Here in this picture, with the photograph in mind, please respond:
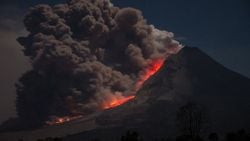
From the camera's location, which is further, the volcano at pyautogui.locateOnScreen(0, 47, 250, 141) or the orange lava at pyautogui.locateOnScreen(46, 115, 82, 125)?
the orange lava at pyautogui.locateOnScreen(46, 115, 82, 125)

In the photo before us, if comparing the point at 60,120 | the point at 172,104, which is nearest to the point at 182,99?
the point at 172,104

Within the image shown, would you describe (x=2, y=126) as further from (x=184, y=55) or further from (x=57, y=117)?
(x=184, y=55)

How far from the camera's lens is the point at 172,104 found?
147m

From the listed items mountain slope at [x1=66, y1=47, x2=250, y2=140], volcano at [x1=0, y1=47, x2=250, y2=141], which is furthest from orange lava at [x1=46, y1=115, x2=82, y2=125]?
mountain slope at [x1=66, y1=47, x2=250, y2=140]

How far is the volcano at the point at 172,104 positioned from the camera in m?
131

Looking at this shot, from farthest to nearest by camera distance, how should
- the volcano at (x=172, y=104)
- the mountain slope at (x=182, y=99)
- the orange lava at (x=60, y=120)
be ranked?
the orange lava at (x=60, y=120) → the mountain slope at (x=182, y=99) → the volcano at (x=172, y=104)

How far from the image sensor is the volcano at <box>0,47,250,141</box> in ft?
430

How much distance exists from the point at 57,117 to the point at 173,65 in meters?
49.9

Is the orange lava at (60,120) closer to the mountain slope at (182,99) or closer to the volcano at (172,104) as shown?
the volcano at (172,104)

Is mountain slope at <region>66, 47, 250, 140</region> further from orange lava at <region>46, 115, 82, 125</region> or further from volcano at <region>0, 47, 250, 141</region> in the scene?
orange lava at <region>46, 115, 82, 125</region>

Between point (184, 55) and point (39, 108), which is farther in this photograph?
point (184, 55)

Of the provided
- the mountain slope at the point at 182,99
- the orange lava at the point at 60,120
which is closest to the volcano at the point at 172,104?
the mountain slope at the point at 182,99

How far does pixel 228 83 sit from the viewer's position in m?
166

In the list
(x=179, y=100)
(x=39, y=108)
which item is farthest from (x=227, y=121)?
(x=39, y=108)
